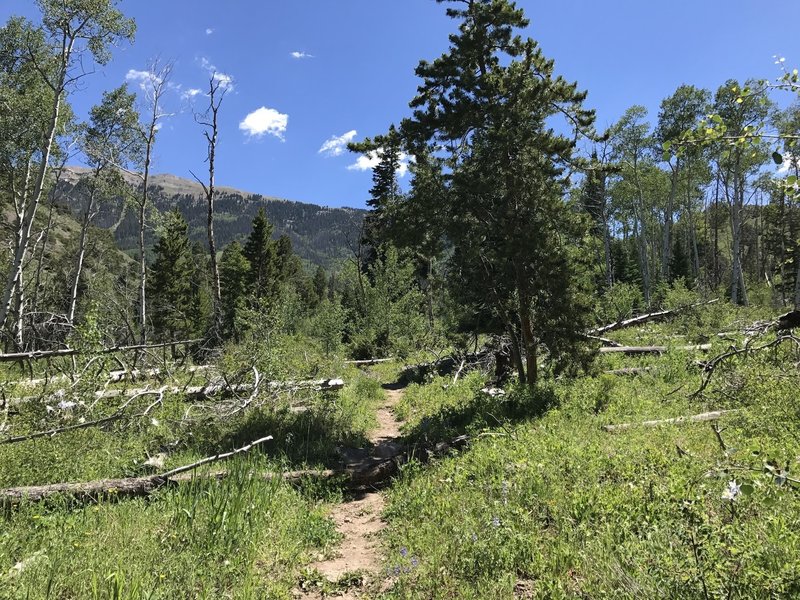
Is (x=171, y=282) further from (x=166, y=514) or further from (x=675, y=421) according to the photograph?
(x=675, y=421)

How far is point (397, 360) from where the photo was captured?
2289 centimetres

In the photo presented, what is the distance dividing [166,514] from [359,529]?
91.1 inches

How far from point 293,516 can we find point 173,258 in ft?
140

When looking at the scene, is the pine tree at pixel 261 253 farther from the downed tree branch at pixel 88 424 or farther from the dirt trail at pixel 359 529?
the dirt trail at pixel 359 529

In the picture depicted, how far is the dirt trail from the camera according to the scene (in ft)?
15.0

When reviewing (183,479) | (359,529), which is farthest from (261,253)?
(359,529)

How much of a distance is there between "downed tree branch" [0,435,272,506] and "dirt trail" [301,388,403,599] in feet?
6.55

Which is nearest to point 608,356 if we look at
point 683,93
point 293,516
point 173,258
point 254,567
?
point 293,516

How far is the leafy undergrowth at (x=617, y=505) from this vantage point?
10.3 ft

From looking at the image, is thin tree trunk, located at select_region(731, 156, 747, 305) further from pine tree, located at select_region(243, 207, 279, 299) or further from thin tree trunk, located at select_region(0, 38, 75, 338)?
pine tree, located at select_region(243, 207, 279, 299)

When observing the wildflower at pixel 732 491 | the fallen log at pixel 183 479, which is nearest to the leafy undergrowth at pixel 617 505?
the wildflower at pixel 732 491

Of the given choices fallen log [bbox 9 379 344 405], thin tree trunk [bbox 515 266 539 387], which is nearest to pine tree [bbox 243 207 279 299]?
fallen log [bbox 9 379 344 405]

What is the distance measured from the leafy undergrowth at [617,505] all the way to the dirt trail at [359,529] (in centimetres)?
25

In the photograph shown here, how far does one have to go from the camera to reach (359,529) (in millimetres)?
5730
